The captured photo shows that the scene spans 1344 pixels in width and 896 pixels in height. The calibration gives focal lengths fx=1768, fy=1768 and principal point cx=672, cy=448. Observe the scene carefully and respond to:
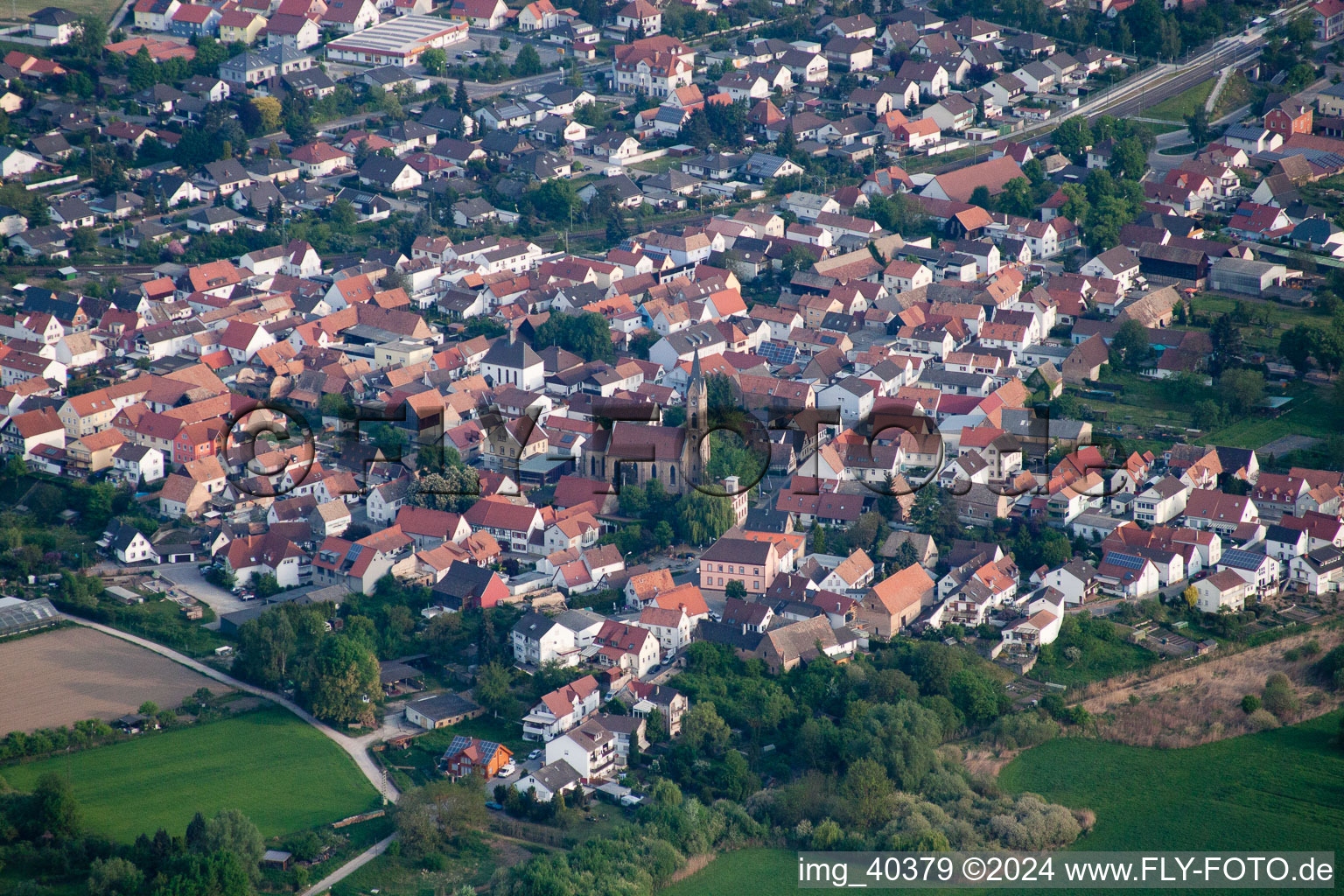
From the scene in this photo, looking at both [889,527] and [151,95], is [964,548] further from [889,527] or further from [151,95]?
[151,95]

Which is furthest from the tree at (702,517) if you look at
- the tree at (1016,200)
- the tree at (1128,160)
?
the tree at (1128,160)

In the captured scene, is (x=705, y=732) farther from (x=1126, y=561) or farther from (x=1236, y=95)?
(x=1236, y=95)

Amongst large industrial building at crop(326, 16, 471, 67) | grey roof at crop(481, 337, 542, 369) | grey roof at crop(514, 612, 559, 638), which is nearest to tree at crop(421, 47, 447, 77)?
large industrial building at crop(326, 16, 471, 67)

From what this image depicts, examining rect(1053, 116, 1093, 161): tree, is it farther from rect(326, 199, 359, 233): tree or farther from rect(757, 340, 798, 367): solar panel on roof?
rect(326, 199, 359, 233): tree

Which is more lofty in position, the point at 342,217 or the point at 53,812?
the point at 342,217

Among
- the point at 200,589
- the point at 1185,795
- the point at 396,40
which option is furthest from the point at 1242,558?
the point at 396,40
